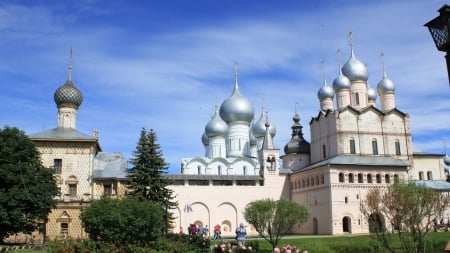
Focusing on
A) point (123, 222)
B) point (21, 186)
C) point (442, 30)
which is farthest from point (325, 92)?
point (442, 30)

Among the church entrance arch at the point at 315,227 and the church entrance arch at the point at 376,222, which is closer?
the church entrance arch at the point at 376,222

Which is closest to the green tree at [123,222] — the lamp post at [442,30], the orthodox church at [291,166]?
the orthodox church at [291,166]

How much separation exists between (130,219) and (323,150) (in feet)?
89.3

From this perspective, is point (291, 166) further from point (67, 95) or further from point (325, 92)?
point (67, 95)

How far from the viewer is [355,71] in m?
42.5

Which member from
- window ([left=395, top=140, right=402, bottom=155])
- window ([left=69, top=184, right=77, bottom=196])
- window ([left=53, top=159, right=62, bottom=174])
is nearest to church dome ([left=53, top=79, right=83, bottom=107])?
window ([left=53, top=159, right=62, bottom=174])

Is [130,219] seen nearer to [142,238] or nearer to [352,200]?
[142,238]

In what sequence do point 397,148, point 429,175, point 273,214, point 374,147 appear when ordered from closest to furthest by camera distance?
point 273,214, point 374,147, point 397,148, point 429,175

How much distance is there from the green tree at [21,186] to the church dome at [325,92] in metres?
29.2

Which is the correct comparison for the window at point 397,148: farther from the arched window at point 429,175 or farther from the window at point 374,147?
the arched window at point 429,175

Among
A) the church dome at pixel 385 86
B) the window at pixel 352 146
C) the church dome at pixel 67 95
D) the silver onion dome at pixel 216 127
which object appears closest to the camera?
the church dome at pixel 67 95

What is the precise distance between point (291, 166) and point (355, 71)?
11.0 meters

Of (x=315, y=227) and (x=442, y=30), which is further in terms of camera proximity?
(x=315, y=227)

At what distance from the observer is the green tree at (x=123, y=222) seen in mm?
16586
